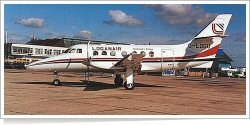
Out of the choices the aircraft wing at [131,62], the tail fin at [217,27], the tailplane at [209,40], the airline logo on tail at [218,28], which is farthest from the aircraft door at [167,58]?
the airline logo on tail at [218,28]

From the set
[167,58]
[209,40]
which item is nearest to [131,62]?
[167,58]

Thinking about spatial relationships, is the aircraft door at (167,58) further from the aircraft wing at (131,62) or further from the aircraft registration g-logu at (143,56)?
the aircraft wing at (131,62)

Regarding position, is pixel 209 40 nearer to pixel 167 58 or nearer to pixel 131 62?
pixel 167 58

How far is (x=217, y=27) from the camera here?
1917cm

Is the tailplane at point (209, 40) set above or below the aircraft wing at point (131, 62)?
above

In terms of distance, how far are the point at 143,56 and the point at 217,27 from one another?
16.3 ft

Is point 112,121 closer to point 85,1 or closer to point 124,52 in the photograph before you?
point 85,1

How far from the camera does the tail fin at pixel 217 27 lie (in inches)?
736

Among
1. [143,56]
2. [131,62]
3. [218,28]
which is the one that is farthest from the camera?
[218,28]

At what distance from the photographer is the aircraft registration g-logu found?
18.7 m

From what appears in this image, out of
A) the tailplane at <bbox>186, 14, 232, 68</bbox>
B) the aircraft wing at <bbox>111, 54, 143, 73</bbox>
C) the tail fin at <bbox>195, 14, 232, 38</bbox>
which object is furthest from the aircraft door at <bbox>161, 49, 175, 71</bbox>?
the tail fin at <bbox>195, 14, 232, 38</bbox>

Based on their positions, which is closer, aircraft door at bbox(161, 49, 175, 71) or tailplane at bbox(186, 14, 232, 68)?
tailplane at bbox(186, 14, 232, 68)

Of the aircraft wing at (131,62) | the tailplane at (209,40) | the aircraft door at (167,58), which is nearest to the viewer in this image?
the aircraft wing at (131,62)

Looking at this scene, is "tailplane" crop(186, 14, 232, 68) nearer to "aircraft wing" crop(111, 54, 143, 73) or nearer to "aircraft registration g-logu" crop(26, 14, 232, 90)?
"aircraft registration g-logu" crop(26, 14, 232, 90)
